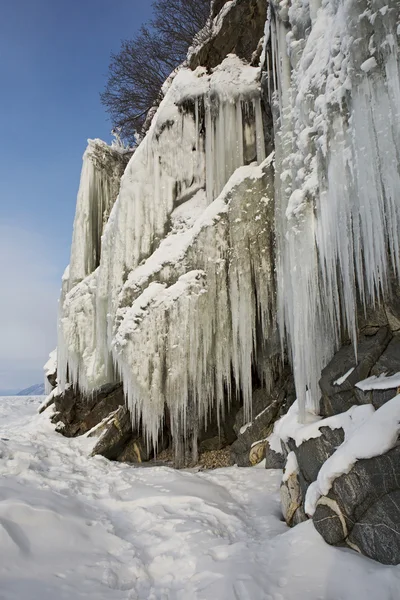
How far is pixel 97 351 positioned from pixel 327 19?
7.61 metres

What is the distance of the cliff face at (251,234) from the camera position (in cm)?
350

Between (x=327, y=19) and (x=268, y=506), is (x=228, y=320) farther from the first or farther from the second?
(x=327, y=19)

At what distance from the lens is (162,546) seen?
362 centimetres

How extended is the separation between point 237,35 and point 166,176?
3.07 meters

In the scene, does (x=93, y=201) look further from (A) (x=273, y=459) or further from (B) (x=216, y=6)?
(A) (x=273, y=459)

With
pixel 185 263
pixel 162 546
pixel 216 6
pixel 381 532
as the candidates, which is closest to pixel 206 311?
pixel 185 263

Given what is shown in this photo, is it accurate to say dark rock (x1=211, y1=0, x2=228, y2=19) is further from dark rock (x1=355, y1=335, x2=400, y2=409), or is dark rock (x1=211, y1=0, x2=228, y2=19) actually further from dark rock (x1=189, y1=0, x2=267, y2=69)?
dark rock (x1=355, y1=335, x2=400, y2=409)

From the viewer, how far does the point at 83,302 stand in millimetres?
10094

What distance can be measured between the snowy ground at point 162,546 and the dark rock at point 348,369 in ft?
4.48

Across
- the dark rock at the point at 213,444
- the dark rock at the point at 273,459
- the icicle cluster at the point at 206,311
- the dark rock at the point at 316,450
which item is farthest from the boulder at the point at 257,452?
the dark rock at the point at 316,450

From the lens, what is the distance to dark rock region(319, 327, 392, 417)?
4.08 meters

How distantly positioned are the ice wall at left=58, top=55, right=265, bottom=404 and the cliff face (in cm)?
3

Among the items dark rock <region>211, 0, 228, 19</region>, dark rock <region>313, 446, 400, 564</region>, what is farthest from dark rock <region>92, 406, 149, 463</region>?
dark rock <region>211, 0, 228, 19</region>

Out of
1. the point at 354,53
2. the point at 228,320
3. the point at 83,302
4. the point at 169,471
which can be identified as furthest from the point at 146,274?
the point at 354,53
